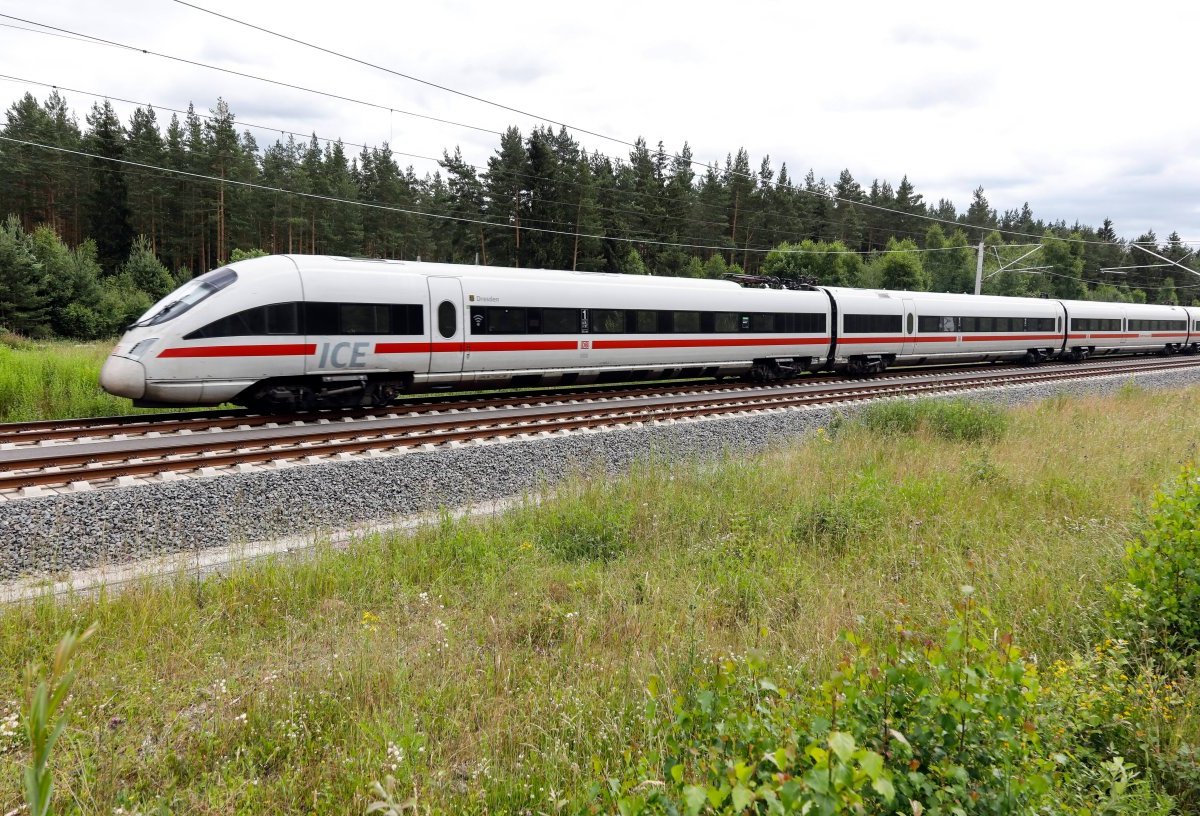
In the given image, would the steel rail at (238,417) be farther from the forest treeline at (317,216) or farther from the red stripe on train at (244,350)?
the forest treeline at (317,216)

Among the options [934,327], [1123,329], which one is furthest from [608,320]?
[1123,329]

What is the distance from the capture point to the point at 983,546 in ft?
21.5

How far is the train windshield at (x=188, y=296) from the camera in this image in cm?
1157

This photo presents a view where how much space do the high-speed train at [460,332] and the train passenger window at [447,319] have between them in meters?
0.03

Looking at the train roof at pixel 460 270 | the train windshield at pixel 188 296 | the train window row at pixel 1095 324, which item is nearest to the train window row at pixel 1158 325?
the train window row at pixel 1095 324

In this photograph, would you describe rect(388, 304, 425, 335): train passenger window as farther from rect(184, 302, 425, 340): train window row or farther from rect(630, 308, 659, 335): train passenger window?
rect(630, 308, 659, 335): train passenger window

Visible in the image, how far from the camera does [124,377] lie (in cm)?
1125

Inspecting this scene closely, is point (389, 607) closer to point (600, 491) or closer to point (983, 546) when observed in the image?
point (600, 491)

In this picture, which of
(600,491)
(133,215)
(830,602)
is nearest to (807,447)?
(600,491)

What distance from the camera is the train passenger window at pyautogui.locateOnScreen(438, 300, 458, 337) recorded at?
1387cm

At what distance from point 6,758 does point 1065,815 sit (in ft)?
16.1

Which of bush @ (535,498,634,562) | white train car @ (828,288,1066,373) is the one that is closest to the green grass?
bush @ (535,498,634,562)

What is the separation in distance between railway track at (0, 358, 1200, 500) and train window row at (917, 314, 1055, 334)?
7.44 metres

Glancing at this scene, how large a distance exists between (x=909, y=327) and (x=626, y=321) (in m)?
11.6
